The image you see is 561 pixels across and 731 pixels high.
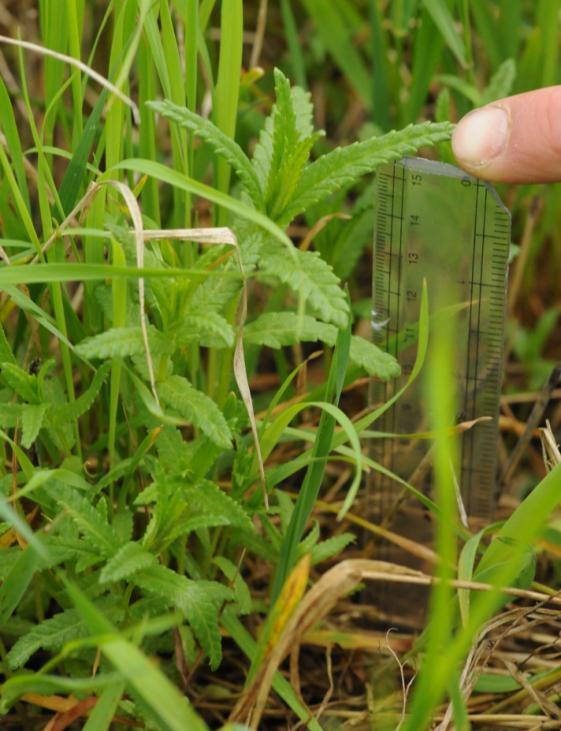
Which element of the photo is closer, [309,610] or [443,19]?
[309,610]

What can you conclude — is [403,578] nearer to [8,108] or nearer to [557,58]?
[8,108]

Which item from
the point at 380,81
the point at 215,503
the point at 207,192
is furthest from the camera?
the point at 380,81

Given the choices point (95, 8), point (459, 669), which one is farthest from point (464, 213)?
point (95, 8)

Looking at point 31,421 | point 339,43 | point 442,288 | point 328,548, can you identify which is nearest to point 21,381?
point 31,421

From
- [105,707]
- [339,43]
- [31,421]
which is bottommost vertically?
[105,707]

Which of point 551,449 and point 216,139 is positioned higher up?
point 216,139

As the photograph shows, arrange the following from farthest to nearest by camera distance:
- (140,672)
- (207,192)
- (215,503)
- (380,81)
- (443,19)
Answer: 1. (380,81)
2. (443,19)
3. (215,503)
4. (207,192)
5. (140,672)

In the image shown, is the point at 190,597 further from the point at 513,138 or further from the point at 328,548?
the point at 513,138
